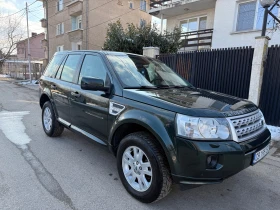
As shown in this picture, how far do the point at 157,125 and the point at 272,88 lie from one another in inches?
179

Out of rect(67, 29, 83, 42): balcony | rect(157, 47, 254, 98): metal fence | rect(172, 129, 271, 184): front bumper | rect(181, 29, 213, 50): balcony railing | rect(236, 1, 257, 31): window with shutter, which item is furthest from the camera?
rect(67, 29, 83, 42): balcony

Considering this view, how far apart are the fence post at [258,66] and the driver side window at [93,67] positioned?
4.20 meters

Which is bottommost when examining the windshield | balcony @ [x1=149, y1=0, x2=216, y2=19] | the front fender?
the front fender

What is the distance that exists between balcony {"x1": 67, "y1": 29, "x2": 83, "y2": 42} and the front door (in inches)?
606

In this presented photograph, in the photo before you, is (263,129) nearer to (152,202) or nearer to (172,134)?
(172,134)

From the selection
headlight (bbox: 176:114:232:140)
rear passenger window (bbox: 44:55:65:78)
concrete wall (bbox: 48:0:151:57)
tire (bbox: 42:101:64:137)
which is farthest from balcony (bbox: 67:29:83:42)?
headlight (bbox: 176:114:232:140)

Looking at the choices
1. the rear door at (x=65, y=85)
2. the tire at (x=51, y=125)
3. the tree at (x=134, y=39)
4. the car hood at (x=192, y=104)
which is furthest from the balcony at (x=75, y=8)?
the car hood at (x=192, y=104)

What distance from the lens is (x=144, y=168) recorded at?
2.36 m

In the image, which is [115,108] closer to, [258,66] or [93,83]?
[93,83]

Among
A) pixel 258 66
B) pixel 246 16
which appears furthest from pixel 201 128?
pixel 246 16

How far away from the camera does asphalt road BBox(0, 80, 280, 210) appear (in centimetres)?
236

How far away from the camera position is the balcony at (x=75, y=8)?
1741 cm

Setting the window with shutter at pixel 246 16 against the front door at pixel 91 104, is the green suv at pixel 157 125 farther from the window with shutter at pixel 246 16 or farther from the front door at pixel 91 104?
the window with shutter at pixel 246 16

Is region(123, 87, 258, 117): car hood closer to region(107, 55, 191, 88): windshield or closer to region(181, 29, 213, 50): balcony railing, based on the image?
region(107, 55, 191, 88): windshield
